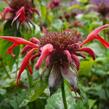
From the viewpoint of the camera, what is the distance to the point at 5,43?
193cm

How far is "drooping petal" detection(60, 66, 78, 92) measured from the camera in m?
1.23

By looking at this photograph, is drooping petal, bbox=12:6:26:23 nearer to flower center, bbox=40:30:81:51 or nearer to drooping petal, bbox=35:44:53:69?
flower center, bbox=40:30:81:51

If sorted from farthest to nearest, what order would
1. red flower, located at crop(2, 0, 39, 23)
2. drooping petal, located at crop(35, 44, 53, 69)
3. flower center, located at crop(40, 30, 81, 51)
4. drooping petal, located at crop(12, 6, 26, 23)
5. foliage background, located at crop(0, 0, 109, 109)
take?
1. red flower, located at crop(2, 0, 39, 23)
2. drooping petal, located at crop(12, 6, 26, 23)
3. foliage background, located at crop(0, 0, 109, 109)
4. flower center, located at crop(40, 30, 81, 51)
5. drooping petal, located at crop(35, 44, 53, 69)

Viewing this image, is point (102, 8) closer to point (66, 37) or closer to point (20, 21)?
point (20, 21)

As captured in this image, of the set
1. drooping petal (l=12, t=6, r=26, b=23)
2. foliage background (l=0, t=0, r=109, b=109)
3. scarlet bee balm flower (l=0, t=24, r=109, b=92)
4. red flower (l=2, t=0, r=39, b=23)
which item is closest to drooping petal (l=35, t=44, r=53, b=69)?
scarlet bee balm flower (l=0, t=24, r=109, b=92)

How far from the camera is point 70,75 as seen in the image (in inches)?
49.9

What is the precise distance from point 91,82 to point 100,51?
0.85ft

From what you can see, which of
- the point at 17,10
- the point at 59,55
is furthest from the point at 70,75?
the point at 17,10

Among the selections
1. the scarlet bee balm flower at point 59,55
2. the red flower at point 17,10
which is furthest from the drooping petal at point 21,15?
the scarlet bee balm flower at point 59,55

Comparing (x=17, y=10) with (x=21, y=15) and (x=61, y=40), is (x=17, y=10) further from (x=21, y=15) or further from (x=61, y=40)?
(x=61, y=40)

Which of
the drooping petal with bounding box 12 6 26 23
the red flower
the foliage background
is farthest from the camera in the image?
the red flower

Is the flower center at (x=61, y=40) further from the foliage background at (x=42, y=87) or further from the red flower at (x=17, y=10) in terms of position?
the red flower at (x=17, y=10)

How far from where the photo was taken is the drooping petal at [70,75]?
1.23m

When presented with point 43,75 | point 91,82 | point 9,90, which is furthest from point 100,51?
point 43,75
